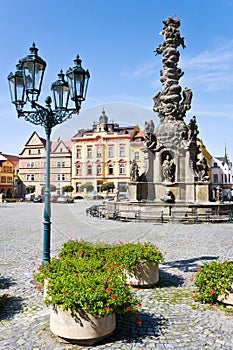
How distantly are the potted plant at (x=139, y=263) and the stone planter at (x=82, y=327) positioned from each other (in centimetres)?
220

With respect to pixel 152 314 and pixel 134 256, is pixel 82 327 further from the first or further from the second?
pixel 134 256

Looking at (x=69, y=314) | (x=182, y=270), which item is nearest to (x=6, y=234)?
(x=182, y=270)

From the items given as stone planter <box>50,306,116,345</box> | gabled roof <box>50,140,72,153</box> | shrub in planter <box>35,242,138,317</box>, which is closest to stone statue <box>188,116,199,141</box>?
gabled roof <box>50,140,72,153</box>

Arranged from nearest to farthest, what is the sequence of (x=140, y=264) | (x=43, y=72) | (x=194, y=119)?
(x=140, y=264)
(x=43, y=72)
(x=194, y=119)

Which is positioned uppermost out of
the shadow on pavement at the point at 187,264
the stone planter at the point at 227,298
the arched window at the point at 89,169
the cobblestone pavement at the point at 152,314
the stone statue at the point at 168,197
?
the arched window at the point at 89,169

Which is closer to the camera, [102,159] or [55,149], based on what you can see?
[55,149]

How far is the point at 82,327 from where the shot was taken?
4.30 meters

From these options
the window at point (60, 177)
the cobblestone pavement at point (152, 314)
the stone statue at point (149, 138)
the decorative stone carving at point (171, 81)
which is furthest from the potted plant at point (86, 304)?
the decorative stone carving at point (171, 81)

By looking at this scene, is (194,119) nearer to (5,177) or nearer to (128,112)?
(128,112)

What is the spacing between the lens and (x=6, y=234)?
14695 mm

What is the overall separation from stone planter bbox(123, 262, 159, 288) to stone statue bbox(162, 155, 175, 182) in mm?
15053

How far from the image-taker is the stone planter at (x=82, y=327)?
4.29 m

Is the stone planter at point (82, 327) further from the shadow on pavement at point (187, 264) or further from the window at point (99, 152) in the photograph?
the window at point (99, 152)

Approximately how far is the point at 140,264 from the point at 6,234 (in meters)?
9.58
